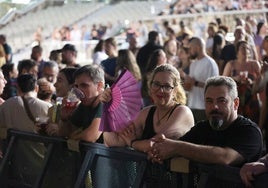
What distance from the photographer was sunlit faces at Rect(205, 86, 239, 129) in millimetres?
4676

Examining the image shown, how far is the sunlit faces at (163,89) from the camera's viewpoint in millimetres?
5500

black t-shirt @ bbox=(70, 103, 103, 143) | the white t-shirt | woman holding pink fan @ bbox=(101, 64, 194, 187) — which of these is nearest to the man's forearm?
woman holding pink fan @ bbox=(101, 64, 194, 187)

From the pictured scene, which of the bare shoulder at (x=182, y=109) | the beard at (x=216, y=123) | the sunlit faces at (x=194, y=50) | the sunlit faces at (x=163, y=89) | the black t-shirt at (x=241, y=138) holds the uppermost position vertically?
the sunlit faces at (x=194, y=50)

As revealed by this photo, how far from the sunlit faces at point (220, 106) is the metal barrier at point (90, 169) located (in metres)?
0.33

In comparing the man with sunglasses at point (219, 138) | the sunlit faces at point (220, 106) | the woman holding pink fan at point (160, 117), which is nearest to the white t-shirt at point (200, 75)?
the woman holding pink fan at point (160, 117)

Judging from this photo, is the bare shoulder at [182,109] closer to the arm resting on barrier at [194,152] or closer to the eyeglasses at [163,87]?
the eyeglasses at [163,87]

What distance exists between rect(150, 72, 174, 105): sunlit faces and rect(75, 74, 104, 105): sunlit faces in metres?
0.70

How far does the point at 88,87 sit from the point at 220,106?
164cm

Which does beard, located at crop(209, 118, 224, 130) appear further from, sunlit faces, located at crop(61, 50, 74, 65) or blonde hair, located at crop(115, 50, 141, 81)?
sunlit faces, located at crop(61, 50, 74, 65)

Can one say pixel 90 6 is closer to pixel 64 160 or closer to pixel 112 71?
pixel 112 71

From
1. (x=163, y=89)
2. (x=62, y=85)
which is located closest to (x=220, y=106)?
(x=163, y=89)

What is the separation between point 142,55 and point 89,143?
6478mm

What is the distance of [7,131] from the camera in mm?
7039

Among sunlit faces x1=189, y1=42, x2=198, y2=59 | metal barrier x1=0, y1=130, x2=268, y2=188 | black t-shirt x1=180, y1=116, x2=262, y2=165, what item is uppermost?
sunlit faces x1=189, y1=42, x2=198, y2=59
